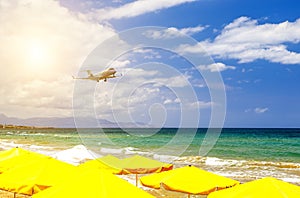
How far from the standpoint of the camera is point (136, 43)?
43.2 ft

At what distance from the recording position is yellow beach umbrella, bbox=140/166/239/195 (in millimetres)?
8056

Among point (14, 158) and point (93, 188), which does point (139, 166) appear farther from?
point (93, 188)

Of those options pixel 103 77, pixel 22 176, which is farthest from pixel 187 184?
pixel 103 77

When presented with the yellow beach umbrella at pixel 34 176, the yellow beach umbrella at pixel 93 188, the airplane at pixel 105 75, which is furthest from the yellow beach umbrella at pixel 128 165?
the airplane at pixel 105 75

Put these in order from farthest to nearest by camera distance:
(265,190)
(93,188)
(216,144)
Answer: (216,144), (265,190), (93,188)

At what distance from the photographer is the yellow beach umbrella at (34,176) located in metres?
7.58

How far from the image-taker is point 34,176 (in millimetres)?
7906

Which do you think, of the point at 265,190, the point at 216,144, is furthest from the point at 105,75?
the point at 216,144

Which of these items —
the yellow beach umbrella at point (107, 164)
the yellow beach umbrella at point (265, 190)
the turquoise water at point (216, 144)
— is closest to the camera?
the yellow beach umbrella at point (265, 190)

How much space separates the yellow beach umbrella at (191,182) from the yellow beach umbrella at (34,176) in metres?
2.16

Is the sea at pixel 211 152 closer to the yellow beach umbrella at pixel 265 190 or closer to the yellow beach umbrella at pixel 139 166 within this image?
the yellow beach umbrella at pixel 139 166

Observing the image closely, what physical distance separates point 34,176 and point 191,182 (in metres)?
3.30

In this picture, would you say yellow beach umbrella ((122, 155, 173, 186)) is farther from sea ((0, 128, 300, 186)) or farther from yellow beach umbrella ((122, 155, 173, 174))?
sea ((0, 128, 300, 186))

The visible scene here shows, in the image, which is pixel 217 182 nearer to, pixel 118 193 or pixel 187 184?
pixel 187 184
